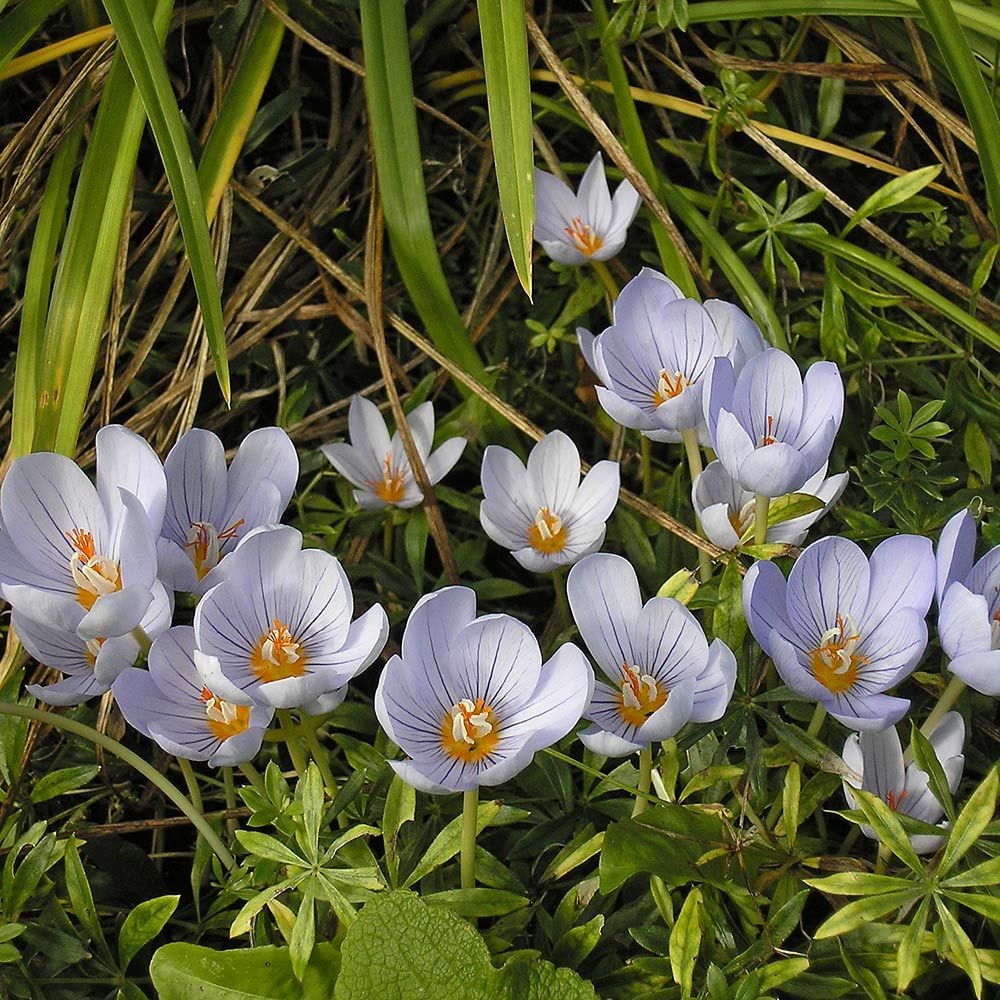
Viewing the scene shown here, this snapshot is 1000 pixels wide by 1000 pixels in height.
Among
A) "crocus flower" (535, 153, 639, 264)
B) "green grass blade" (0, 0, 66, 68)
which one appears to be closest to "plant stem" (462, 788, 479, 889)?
"crocus flower" (535, 153, 639, 264)

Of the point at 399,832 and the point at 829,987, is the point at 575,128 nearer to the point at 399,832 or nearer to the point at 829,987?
the point at 399,832

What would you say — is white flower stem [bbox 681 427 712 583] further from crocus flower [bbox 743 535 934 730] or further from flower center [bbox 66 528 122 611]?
flower center [bbox 66 528 122 611]

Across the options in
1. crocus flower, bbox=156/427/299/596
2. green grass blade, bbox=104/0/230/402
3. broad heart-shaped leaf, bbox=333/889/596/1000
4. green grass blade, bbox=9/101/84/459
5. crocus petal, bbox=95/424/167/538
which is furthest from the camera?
green grass blade, bbox=9/101/84/459

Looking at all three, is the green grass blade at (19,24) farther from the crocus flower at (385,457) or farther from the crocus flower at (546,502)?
the crocus flower at (546,502)

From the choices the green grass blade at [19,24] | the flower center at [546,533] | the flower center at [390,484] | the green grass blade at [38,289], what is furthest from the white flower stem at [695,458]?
the green grass blade at [19,24]

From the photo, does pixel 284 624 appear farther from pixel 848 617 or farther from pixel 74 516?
pixel 848 617

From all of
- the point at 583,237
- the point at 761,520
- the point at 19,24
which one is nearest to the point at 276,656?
the point at 761,520
